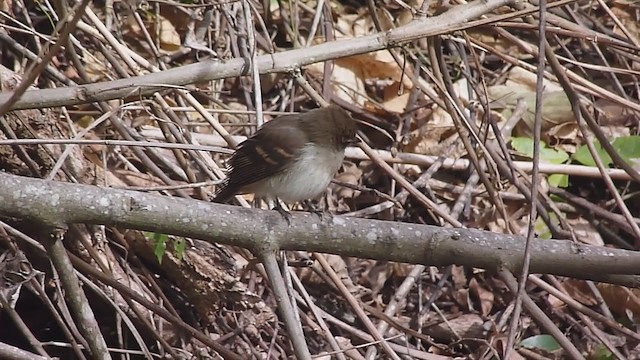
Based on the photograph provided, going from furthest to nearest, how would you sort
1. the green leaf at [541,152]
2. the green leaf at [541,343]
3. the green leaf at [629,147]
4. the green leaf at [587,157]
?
the green leaf at [541,152] < the green leaf at [587,157] < the green leaf at [629,147] < the green leaf at [541,343]

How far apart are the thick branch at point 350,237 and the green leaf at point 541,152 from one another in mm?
2422

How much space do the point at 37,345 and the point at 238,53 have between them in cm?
195

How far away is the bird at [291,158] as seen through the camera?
3.71 metres

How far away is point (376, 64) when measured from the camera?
5.37m

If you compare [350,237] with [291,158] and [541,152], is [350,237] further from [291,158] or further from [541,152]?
[541,152]

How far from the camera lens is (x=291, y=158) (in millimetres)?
3838

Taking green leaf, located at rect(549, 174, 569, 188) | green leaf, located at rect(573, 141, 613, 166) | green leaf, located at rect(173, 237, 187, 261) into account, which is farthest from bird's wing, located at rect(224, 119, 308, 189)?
green leaf, located at rect(573, 141, 613, 166)

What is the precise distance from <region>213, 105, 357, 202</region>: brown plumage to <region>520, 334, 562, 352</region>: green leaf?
4.69 feet

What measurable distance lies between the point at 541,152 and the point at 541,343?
1153 mm

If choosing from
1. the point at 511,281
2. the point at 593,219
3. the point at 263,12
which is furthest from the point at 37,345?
the point at 593,219

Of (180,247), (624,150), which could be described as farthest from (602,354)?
(180,247)

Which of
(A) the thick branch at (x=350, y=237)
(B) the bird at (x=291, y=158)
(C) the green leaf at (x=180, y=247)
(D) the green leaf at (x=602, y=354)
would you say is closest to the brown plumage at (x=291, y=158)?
(B) the bird at (x=291, y=158)

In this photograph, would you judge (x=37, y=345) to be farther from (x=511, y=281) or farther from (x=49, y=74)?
(x=511, y=281)

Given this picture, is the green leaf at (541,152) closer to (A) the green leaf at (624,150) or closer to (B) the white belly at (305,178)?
(A) the green leaf at (624,150)
